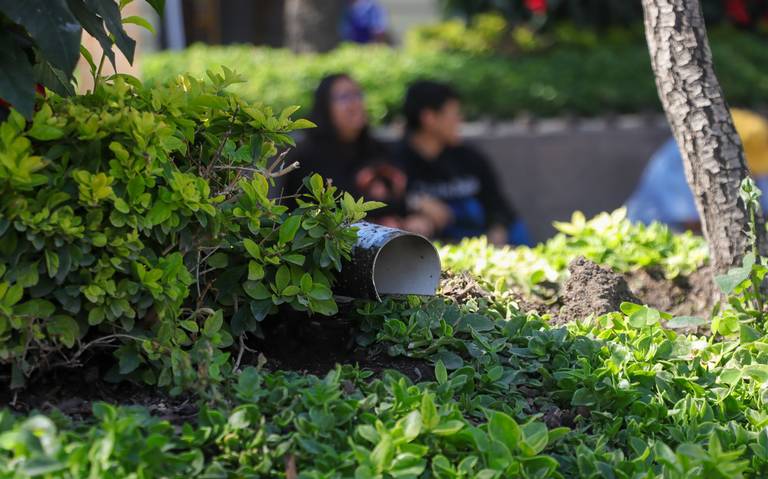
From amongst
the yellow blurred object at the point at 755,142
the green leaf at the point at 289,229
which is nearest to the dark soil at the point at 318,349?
the green leaf at the point at 289,229

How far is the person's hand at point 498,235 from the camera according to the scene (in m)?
6.98

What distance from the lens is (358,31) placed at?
1395 cm

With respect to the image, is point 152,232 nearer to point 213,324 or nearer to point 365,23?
point 213,324

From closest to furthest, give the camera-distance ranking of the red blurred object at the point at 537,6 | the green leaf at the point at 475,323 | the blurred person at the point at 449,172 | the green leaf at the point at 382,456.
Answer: the green leaf at the point at 382,456 → the green leaf at the point at 475,323 → the blurred person at the point at 449,172 → the red blurred object at the point at 537,6

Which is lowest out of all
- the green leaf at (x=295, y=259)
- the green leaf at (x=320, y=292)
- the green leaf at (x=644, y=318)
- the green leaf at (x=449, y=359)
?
the green leaf at (x=449, y=359)

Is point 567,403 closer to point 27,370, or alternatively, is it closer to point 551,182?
point 27,370

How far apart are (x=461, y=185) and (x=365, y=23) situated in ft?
23.4

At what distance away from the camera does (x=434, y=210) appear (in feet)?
22.6

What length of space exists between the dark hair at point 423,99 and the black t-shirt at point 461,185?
0.17m

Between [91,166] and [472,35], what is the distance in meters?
8.30

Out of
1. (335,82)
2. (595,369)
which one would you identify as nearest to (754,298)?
(595,369)

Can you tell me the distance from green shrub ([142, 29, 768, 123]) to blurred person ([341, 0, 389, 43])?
380cm

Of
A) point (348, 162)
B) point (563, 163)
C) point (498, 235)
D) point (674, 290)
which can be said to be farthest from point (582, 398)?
point (563, 163)

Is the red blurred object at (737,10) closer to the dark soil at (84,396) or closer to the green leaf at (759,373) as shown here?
the green leaf at (759,373)
